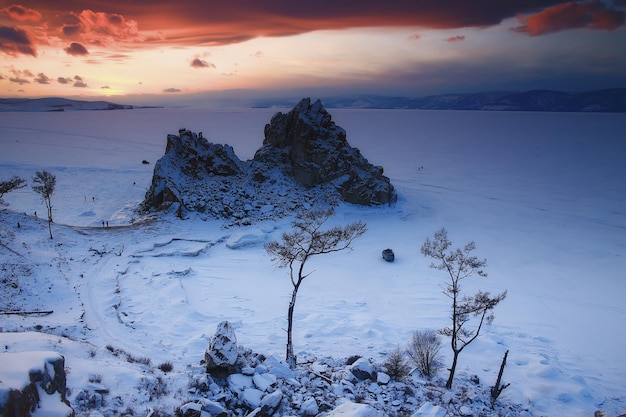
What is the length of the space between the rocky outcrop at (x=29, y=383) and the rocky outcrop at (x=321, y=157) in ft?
134

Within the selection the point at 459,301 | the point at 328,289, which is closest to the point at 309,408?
the point at 459,301

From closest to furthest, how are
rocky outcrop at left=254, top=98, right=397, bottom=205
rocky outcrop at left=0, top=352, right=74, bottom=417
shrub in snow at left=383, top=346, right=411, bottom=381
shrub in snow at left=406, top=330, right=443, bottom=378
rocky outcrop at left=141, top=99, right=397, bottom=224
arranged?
1. rocky outcrop at left=0, top=352, right=74, bottom=417
2. shrub in snow at left=383, top=346, right=411, bottom=381
3. shrub in snow at left=406, top=330, right=443, bottom=378
4. rocky outcrop at left=141, top=99, right=397, bottom=224
5. rocky outcrop at left=254, top=98, right=397, bottom=205

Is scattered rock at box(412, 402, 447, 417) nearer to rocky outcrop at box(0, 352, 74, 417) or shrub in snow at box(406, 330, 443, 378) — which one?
shrub in snow at box(406, 330, 443, 378)

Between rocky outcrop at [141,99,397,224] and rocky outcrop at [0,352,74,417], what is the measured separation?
33453mm

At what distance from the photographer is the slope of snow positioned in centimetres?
2005

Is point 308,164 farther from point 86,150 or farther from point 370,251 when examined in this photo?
point 86,150

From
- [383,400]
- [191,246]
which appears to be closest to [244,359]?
[383,400]

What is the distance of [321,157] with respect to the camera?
164 feet

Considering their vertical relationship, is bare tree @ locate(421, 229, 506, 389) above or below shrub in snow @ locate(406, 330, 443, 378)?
above

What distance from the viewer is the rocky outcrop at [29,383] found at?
24.6 ft

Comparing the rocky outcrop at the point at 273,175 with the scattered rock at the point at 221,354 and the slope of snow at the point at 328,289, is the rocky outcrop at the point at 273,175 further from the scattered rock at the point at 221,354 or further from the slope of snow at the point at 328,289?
the scattered rock at the point at 221,354

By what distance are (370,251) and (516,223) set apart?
76.0 feet

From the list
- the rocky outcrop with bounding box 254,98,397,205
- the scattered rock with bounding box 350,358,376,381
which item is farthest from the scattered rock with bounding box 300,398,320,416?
the rocky outcrop with bounding box 254,98,397,205

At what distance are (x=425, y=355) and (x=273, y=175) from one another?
3370 centimetres
